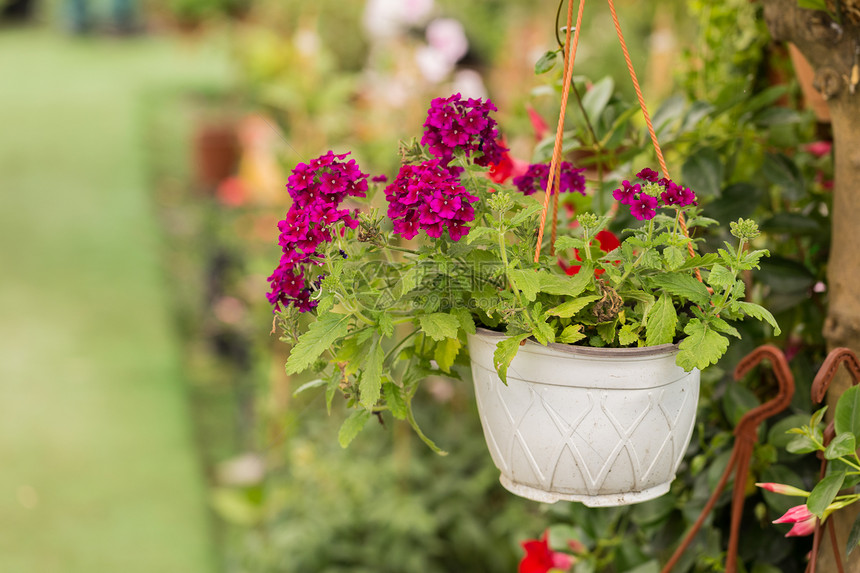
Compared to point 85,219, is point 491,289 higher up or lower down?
higher up

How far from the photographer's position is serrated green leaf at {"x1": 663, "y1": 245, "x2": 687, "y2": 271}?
0.67m

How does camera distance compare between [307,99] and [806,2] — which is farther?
[307,99]

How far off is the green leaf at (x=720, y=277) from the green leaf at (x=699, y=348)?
0.13ft

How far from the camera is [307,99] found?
9.42 feet

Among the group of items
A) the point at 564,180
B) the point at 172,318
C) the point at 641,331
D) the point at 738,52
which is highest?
the point at 738,52

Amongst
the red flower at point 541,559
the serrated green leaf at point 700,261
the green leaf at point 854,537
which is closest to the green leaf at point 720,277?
the serrated green leaf at point 700,261

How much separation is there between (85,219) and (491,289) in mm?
4685

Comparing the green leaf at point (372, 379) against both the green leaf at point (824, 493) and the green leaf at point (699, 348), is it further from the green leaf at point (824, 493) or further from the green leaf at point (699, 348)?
the green leaf at point (824, 493)

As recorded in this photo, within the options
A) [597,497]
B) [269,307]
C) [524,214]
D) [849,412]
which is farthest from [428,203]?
[269,307]

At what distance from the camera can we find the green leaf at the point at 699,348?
648 mm

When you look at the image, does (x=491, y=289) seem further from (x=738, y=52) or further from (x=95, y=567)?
(x=95, y=567)

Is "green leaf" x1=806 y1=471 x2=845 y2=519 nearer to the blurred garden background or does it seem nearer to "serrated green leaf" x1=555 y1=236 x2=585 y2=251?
the blurred garden background

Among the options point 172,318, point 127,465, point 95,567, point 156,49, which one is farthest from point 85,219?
point 156,49

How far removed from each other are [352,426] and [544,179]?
1.02ft
